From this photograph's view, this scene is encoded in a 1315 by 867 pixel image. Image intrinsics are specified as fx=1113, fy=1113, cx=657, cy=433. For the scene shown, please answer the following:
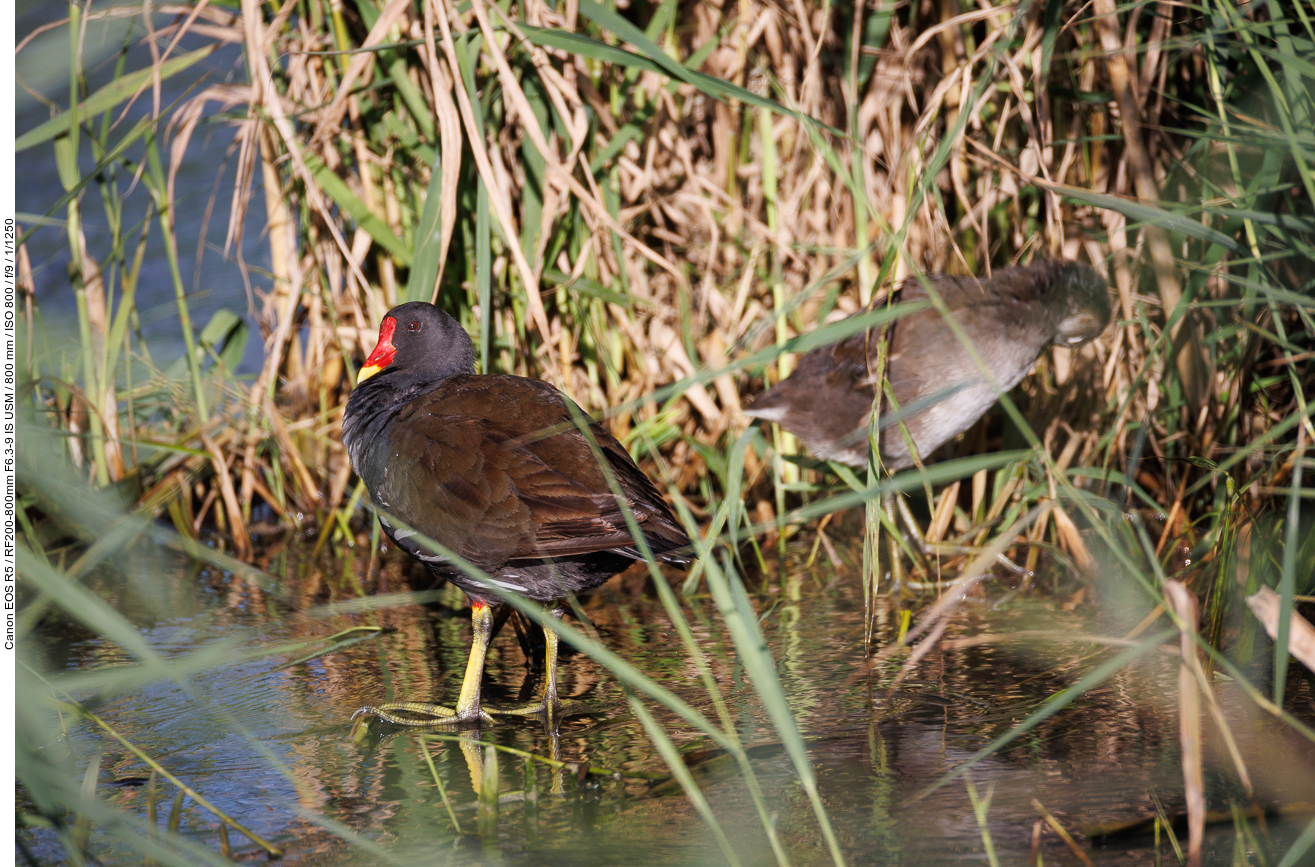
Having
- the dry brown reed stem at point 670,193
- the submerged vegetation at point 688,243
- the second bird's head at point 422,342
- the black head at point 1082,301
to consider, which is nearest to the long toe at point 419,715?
the submerged vegetation at point 688,243

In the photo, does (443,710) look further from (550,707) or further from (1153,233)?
(1153,233)

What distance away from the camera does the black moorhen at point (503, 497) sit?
2.17 metres

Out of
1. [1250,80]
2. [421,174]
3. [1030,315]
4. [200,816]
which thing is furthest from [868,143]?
[200,816]

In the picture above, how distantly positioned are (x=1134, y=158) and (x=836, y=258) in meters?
0.92

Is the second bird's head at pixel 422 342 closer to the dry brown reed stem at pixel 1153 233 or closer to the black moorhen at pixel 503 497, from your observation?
the black moorhen at pixel 503 497

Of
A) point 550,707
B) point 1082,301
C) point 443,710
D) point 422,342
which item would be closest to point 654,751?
point 550,707

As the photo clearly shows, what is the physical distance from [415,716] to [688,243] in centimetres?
180

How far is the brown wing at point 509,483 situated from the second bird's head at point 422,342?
311 millimetres

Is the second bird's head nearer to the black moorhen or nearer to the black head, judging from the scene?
the black moorhen

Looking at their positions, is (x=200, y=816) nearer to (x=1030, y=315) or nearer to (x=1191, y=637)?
(x=1191, y=637)

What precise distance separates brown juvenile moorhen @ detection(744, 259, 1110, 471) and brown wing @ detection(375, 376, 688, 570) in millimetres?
894

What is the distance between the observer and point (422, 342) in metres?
2.79

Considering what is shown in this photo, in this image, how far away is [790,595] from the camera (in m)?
2.97

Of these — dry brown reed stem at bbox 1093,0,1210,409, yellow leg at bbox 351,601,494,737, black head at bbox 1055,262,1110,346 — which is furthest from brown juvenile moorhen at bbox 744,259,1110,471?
yellow leg at bbox 351,601,494,737
